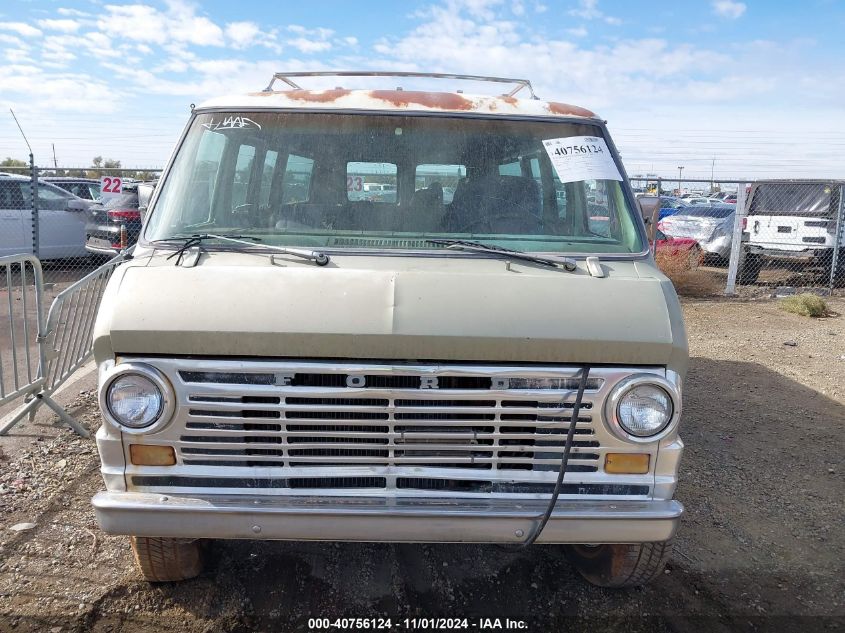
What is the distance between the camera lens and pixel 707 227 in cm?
1583

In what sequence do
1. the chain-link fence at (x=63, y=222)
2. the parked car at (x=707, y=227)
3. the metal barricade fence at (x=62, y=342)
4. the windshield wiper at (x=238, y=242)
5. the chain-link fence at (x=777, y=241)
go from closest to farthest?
the windshield wiper at (x=238, y=242) < the metal barricade fence at (x=62, y=342) < the chain-link fence at (x=63, y=222) < the chain-link fence at (x=777, y=241) < the parked car at (x=707, y=227)

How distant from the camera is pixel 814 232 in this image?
12.8 metres

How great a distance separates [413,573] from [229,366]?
1580 mm

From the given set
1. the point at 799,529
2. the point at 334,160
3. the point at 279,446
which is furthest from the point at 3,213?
the point at 799,529

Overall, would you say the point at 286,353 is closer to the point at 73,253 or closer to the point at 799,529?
the point at 799,529

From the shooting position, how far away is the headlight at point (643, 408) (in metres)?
2.68

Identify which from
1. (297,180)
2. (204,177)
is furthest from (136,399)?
(297,180)

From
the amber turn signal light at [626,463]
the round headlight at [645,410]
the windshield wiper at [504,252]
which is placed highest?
A: the windshield wiper at [504,252]

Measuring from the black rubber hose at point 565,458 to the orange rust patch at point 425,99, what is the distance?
1.60 m

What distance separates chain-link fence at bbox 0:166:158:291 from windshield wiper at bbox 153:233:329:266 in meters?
8.67

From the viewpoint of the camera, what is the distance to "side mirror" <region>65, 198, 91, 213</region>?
12.7m

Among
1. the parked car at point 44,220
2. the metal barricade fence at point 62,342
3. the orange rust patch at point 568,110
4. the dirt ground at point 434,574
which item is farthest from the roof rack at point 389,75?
the parked car at point 44,220

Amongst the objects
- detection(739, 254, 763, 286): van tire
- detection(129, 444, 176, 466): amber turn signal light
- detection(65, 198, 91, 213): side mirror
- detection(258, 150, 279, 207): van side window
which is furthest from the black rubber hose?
detection(65, 198, 91, 213): side mirror

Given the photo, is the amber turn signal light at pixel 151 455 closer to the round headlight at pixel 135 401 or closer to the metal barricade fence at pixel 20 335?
the round headlight at pixel 135 401
